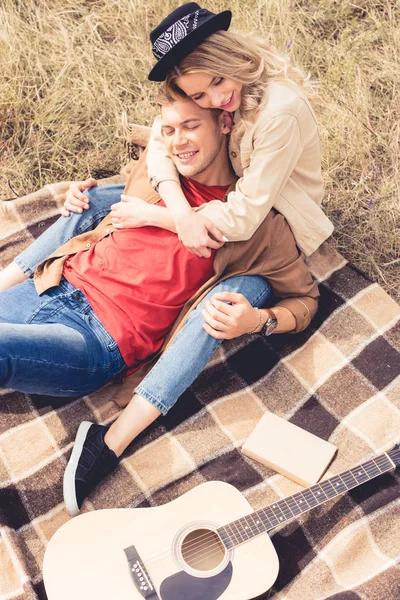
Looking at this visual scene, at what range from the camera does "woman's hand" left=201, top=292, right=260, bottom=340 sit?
7.88 ft

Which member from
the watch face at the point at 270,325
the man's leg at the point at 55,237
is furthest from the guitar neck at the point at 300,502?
the man's leg at the point at 55,237

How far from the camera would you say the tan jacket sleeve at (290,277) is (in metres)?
2.59

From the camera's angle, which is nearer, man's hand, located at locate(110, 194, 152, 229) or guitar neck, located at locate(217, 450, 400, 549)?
guitar neck, located at locate(217, 450, 400, 549)

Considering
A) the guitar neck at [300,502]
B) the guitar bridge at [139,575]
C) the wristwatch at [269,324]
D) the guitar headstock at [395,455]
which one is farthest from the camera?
the wristwatch at [269,324]

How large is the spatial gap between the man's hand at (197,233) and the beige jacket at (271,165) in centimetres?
4

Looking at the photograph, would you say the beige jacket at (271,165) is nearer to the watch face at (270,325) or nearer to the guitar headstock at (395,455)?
the watch face at (270,325)

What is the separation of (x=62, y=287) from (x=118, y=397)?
0.55 meters

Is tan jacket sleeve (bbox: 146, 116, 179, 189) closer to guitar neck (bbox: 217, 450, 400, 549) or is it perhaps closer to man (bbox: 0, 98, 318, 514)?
man (bbox: 0, 98, 318, 514)

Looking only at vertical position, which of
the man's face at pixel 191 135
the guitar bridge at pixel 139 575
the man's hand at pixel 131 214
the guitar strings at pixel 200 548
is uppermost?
the man's face at pixel 191 135

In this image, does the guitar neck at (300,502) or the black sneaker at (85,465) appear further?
the black sneaker at (85,465)

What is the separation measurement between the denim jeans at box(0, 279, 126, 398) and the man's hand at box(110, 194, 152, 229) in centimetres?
36

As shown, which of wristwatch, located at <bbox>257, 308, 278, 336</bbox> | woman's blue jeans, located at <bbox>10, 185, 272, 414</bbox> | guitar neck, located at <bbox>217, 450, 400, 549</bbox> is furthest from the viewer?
wristwatch, located at <bbox>257, 308, 278, 336</bbox>

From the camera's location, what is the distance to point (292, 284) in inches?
104

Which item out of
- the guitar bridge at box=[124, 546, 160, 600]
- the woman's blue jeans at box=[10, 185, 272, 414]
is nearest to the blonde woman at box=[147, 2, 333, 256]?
the woman's blue jeans at box=[10, 185, 272, 414]
